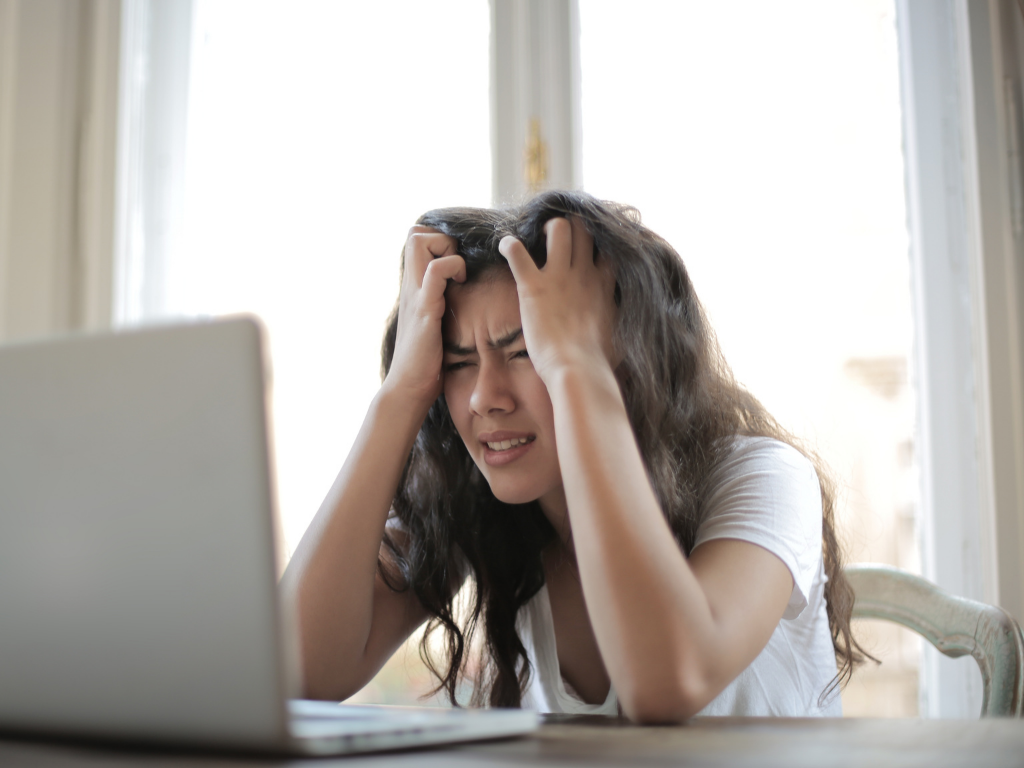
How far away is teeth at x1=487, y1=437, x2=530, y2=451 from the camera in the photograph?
3.66 ft

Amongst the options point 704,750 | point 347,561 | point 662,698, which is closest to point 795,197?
point 347,561

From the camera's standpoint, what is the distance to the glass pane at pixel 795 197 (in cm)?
173

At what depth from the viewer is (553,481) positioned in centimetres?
113

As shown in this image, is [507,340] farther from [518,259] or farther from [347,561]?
[347,561]

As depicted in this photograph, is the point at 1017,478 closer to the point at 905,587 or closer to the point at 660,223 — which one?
the point at 905,587

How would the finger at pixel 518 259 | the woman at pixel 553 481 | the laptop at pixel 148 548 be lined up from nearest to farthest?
the laptop at pixel 148 548
the woman at pixel 553 481
the finger at pixel 518 259

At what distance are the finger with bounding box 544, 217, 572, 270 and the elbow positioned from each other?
0.52m

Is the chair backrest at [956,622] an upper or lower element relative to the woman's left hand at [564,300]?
lower

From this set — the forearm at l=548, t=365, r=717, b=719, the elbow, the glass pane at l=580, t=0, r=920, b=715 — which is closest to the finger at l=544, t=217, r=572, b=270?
the forearm at l=548, t=365, r=717, b=719

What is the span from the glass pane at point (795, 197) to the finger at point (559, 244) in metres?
0.80

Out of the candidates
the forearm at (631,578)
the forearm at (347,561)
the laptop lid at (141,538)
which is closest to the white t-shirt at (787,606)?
the forearm at (631,578)

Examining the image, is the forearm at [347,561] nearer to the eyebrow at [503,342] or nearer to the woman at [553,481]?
the woman at [553,481]

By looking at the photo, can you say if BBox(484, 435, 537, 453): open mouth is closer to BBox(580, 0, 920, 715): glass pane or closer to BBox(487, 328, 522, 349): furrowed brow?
BBox(487, 328, 522, 349): furrowed brow

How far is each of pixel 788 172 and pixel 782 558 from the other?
3.77 ft
